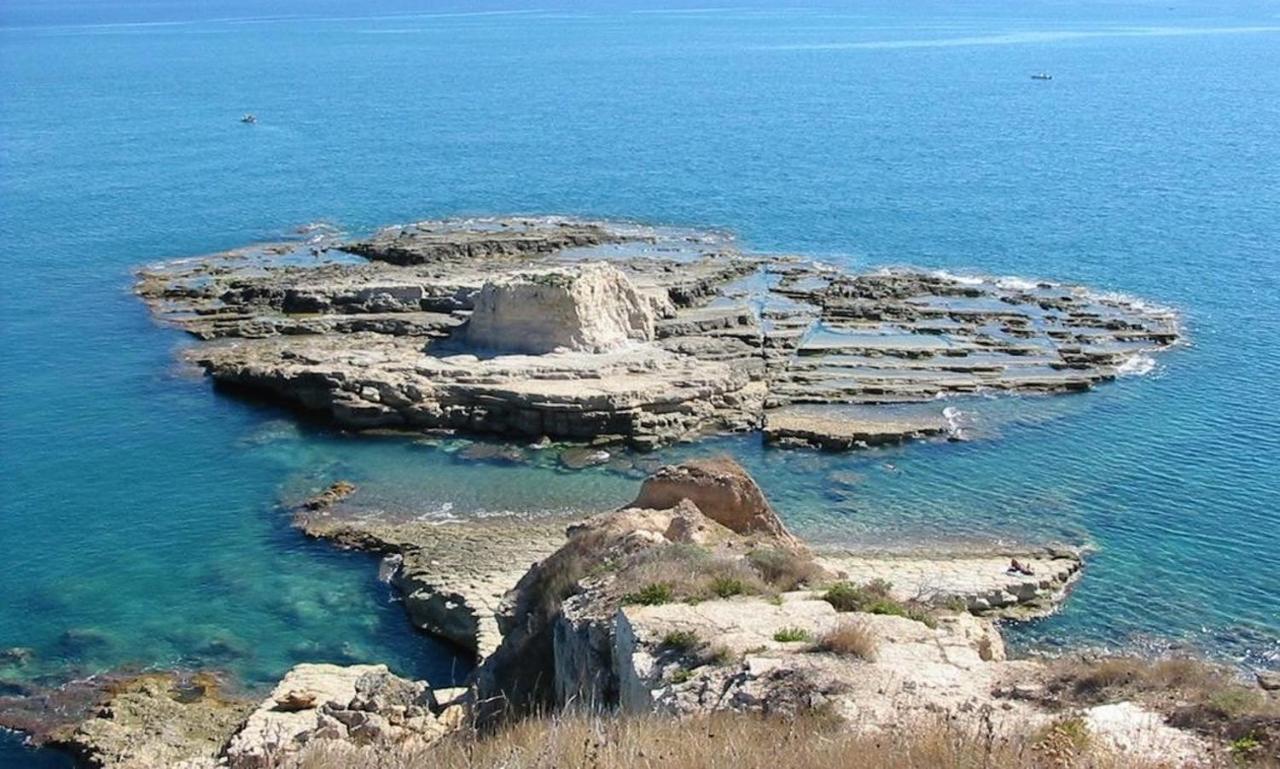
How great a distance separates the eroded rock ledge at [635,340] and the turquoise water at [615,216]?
1937 millimetres

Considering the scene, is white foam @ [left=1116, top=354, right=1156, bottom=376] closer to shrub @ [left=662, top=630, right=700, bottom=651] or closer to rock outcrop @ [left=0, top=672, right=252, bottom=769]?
rock outcrop @ [left=0, top=672, right=252, bottom=769]

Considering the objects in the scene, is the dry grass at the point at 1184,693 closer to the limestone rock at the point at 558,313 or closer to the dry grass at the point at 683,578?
the dry grass at the point at 683,578

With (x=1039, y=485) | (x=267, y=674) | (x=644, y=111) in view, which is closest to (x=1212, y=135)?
(x=644, y=111)

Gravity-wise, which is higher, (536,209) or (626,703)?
(626,703)

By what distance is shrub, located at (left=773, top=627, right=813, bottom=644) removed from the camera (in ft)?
60.4

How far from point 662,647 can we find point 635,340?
36.4 meters

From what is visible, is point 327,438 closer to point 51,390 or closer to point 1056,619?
point 51,390

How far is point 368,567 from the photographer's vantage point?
3691 centimetres

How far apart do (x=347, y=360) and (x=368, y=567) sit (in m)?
16.4

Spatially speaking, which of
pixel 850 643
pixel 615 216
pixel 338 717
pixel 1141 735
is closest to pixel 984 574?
pixel 850 643

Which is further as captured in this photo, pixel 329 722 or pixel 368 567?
pixel 368 567

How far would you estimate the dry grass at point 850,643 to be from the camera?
57.3ft

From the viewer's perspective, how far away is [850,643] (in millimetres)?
17547

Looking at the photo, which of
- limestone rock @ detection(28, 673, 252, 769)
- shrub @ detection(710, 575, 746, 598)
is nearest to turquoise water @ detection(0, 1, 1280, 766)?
limestone rock @ detection(28, 673, 252, 769)
